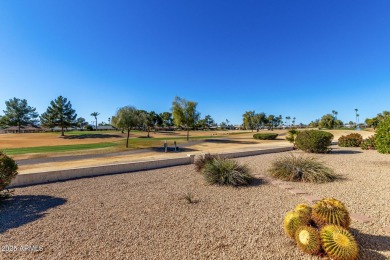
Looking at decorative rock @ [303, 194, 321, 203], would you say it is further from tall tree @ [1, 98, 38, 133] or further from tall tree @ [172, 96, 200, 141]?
tall tree @ [1, 98, 38, 133]

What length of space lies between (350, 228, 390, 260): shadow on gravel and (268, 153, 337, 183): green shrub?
3729mm

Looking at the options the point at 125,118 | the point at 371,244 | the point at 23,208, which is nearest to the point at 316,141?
the point at 371,244

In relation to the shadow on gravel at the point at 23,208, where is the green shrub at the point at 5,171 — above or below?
above

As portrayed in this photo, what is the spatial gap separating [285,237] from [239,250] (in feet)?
3.18

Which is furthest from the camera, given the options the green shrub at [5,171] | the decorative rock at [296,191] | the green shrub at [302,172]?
the green shrub at [302,172]

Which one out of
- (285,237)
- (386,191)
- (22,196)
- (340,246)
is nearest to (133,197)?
(22,196)

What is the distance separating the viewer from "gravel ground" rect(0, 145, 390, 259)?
10.2ft

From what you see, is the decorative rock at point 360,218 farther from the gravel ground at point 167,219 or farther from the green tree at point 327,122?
the green tree at point 327,122

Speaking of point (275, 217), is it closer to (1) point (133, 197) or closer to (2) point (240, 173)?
(2) point (240, 173)

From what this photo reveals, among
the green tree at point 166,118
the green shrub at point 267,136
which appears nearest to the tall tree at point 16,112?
the green tree at point 166,118

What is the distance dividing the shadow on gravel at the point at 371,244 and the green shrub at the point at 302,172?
3.73 meters

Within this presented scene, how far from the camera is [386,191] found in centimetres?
577

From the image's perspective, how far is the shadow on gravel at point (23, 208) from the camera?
4179 millimetres

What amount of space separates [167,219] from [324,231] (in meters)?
2.96
